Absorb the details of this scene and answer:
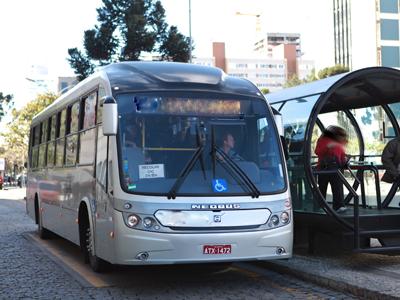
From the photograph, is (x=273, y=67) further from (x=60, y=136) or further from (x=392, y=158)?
(x=392, y=158)

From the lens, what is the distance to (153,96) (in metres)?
7.64

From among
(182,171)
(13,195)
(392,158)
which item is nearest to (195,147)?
(182,171)

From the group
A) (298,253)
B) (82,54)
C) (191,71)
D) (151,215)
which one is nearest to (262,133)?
(191,71)

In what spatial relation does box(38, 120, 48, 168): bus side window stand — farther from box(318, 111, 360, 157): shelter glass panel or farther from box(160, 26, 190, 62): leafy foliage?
box(160, 26, 190, 62): leafy foliage

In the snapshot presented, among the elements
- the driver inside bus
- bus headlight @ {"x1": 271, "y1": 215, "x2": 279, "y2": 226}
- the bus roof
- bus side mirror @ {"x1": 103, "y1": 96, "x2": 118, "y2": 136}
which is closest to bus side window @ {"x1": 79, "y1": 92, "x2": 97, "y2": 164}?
the bus roof

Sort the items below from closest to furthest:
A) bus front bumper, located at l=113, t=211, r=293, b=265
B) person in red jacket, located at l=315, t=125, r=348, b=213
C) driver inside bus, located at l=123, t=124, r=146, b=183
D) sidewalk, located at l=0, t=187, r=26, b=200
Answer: bus front bumper, located at l=113, t=211, r=293, b=265, driver inside bus, located at l=123, t=124, r=146, b=183, person in red jacket, located at l=315, t=125, r=348, b=213, sidewalk, located at l=0, t=187, r=26, b=200

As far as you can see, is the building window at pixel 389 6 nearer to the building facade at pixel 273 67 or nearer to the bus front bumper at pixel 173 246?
the building facade at pixel 273 67

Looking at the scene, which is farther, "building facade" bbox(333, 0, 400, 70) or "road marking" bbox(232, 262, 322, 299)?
"building facade" bbox(333, 0, 400, 70)

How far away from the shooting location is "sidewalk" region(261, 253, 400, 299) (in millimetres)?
6930

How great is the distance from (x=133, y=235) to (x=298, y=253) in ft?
12.4

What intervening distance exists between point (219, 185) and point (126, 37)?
76.7 feet

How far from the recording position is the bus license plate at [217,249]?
7.00 meters

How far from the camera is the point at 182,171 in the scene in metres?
7.24

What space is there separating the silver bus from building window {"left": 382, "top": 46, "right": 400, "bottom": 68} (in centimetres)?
7870
